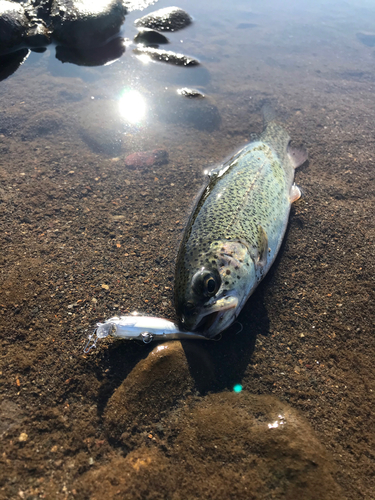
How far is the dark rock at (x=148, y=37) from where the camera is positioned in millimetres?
8680

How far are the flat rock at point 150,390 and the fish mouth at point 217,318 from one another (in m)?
0.34

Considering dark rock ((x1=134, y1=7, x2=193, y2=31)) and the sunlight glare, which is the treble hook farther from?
dark rock ((x1=134, y1=7, x2=193, y2=31))

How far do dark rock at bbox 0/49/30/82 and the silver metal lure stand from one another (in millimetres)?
7227

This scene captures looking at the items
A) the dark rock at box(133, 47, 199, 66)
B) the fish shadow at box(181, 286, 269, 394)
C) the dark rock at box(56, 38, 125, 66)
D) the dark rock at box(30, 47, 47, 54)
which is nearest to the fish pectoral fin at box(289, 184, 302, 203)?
the fish shadow at box(181, 286, 269, 394)

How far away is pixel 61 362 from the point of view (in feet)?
9.64

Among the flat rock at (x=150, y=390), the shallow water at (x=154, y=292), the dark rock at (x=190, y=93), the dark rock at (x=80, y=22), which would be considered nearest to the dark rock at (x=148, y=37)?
the dark rock at (x=80, y=22)

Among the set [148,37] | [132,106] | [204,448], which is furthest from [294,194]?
[148,37]

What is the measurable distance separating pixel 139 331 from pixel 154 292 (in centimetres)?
69

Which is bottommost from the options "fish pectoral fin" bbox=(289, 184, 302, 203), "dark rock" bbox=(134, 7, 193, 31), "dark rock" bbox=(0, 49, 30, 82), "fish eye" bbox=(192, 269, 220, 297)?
"fish eye" bbox=(192, 269, 220, 297)

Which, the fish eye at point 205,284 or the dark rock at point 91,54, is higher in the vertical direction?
the dark rock at point 91,54

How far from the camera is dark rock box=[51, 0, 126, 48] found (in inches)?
309

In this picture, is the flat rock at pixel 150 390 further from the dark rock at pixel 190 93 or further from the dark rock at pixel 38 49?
the dark rock at pixel 38 49

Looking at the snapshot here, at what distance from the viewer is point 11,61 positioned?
7457 millimetres

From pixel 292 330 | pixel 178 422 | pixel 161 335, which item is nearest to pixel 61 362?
pixel 161 335
